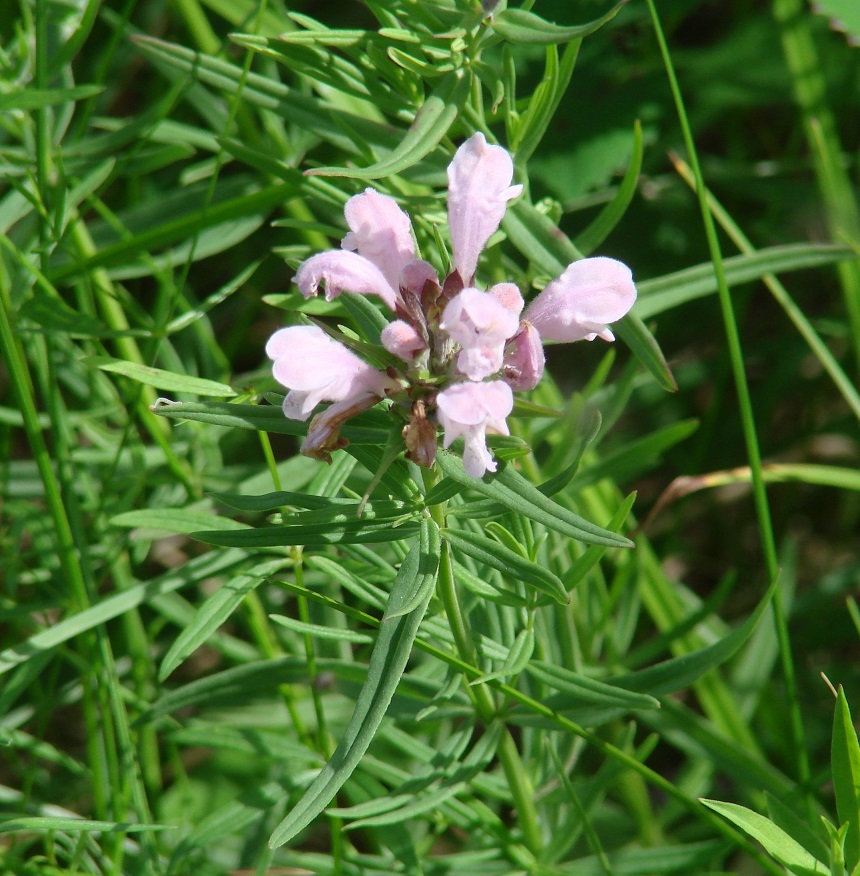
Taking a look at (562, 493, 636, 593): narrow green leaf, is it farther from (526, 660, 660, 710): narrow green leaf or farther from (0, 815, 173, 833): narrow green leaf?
(0, 815, 173, 833): narrow green leaf

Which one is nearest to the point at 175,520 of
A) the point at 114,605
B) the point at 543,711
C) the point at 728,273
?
the point at 114,605

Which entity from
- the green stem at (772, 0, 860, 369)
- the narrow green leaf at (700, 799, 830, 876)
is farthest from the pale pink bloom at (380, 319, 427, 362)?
the green stem at (772, 0, 860, 369)

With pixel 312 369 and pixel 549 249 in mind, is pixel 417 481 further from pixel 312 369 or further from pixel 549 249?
pixel 549 249

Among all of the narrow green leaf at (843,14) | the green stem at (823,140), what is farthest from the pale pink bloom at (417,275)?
the narrow green leaf at (843,14)

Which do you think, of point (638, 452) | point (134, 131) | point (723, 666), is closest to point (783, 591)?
point (723, 666)

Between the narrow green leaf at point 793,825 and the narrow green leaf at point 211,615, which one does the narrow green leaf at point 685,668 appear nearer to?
the narrow green leaf at point 793,825

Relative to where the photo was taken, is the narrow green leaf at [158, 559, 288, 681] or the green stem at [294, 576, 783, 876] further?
the narrow green leaf at [158, 559, 288, 681]
